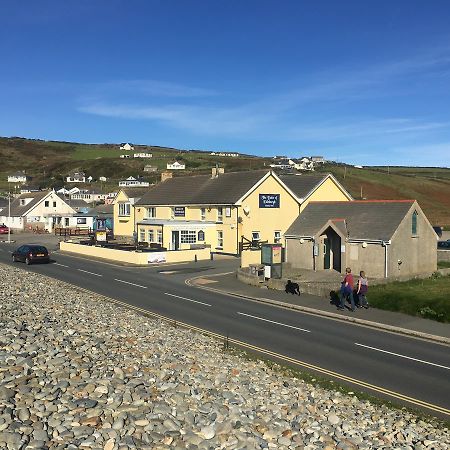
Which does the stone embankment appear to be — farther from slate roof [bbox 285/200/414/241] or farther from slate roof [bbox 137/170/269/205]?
slate roof [bbox 137/170/269/205]

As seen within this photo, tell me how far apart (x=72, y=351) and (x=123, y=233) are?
174ft

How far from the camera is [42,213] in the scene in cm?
9162

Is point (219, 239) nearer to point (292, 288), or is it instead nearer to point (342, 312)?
point (292, 288)

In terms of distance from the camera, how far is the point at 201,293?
100 feet

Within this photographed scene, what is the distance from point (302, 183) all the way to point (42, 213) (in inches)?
2099

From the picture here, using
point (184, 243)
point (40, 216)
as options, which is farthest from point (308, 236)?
point (40, 216)

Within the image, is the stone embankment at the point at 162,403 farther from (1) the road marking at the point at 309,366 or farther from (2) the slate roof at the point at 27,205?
(2) the slate roof at the point at 27,205

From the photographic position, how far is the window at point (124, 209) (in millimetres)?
65688

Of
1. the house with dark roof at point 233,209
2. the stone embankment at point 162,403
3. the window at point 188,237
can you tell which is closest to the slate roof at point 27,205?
the house with dark roof at point 233,209

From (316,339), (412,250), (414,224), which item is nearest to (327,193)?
(414,224)

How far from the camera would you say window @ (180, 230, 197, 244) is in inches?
2040

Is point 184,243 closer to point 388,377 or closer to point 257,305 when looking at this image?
point 257,305

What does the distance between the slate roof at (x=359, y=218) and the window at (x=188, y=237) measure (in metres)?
15.2

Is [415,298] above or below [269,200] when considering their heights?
below
